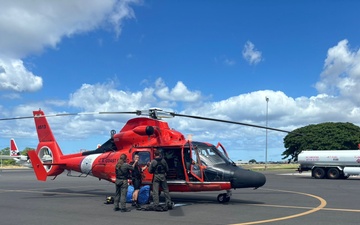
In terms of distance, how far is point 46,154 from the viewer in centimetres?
1914

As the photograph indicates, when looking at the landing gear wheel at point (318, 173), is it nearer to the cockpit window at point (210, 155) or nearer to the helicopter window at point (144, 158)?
the cockpit window at point (210, 155)

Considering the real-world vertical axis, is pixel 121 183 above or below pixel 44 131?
below

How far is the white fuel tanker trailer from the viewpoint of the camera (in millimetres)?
34406

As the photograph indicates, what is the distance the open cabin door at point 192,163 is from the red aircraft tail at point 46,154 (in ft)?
23.1

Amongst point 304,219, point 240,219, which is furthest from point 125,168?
point 304,219

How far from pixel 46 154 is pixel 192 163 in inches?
339

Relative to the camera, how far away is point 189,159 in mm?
14398

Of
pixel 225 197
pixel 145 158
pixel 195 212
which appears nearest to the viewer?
pixel 195 212

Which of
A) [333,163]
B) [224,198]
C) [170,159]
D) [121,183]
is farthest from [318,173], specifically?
[121,183]

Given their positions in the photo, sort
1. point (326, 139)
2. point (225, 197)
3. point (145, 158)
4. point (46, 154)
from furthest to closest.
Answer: point (326, 139), point (46, 154), point (145, 158), point (225, 197)

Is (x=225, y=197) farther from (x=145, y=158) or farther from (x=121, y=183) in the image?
(x=121, y=183)

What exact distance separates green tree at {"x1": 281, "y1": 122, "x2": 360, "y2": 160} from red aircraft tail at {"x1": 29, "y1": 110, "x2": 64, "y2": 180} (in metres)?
46.4

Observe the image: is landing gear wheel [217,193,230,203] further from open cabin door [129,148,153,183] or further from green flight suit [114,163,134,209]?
green flight suit [114,163,134,209]

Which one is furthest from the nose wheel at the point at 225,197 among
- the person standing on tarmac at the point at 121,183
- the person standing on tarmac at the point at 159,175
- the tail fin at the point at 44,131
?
the tail fin at the point at 44,131
